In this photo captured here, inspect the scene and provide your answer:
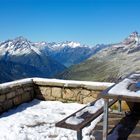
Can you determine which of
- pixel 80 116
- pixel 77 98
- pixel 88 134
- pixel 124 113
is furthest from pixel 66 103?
pixel 80 116

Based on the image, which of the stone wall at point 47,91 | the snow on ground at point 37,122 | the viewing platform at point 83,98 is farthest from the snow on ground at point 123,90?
the stone wall at point 47,91

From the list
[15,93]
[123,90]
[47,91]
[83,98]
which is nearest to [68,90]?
[83,98]

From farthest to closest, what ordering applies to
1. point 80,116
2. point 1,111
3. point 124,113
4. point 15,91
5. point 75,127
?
point 15,91
point 1,111
point 124,113
point 80,116
point 75,127

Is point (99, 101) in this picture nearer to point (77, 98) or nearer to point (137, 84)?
point (137, 84)

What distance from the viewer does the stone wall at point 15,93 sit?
8.09m

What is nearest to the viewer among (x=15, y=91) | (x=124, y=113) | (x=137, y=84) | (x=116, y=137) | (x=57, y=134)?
(x=137, y=84)

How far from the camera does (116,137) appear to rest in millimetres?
5492

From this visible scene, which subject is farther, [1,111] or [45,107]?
[45,107]

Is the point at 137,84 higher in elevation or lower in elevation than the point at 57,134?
higher

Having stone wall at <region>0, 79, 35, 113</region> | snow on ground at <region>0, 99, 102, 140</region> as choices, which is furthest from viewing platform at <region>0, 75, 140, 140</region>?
snow on ground at <region>0, 99, 102, 140</region>

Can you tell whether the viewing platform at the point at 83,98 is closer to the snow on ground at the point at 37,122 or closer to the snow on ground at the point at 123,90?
the snow on ground at the point at 37,122

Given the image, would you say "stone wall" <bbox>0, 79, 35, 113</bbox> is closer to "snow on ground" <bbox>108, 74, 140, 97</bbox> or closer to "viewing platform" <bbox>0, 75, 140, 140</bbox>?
"viewing platform" <bbox>0, 75, 140, 140</bbox>

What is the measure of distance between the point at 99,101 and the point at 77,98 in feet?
10.3

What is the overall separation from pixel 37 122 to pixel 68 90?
2.09m
